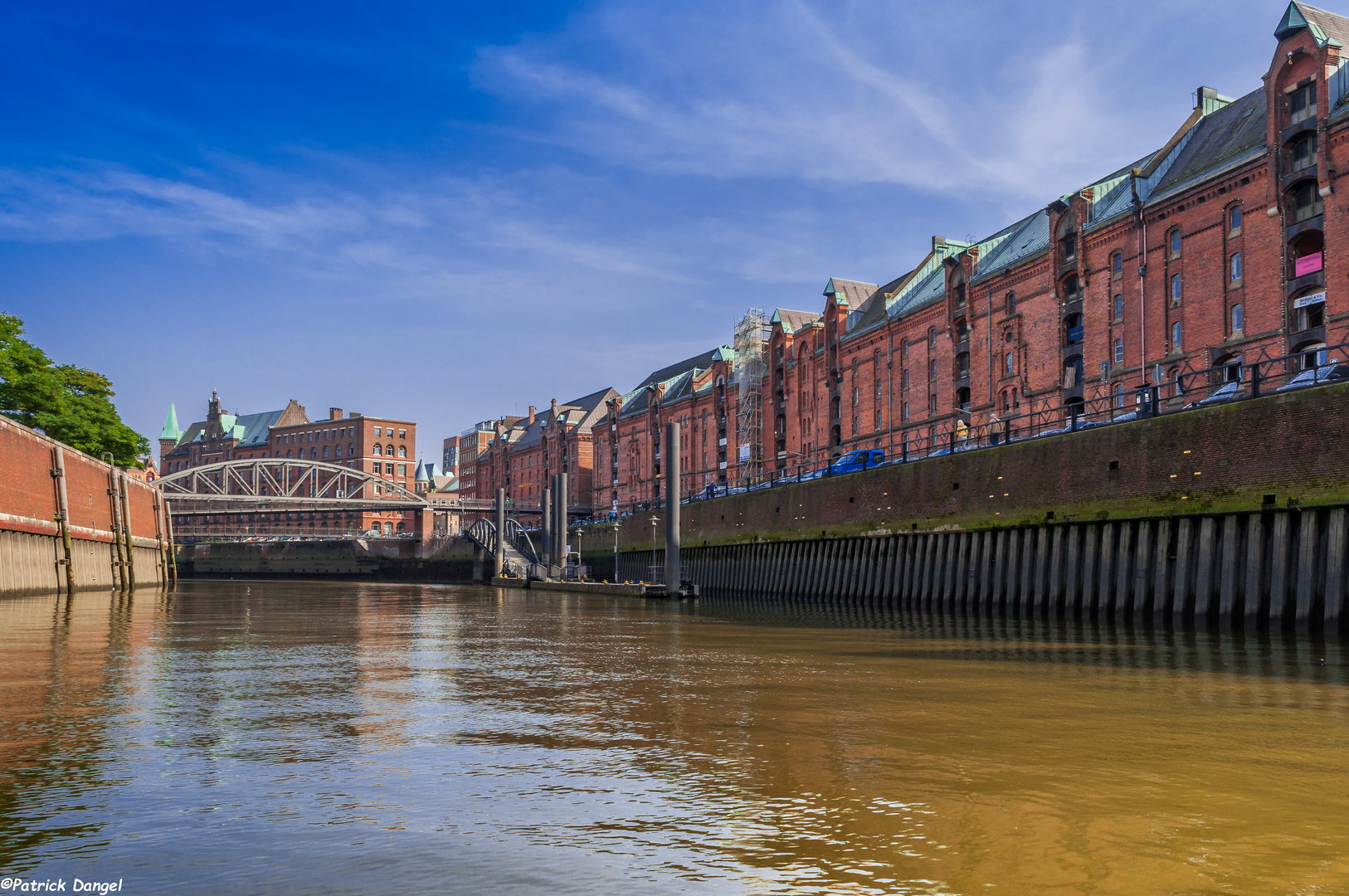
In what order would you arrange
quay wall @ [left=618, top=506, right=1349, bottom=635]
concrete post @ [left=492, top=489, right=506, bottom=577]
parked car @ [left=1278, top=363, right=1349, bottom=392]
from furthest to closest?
concrete post @ [left=492, top=489, right=506, bottom=577], parked car @ [left=1278, top=363, right=1349, bottom=392], quay wall @ [left=618, top=506, right=1349, bottom=635]

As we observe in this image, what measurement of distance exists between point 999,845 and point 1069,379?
55360mm

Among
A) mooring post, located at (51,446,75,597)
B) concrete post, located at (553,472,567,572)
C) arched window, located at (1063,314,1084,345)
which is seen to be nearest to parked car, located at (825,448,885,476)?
arched window, located at (1063,314,1084,345)

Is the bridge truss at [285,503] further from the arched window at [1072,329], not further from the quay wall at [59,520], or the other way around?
the arched window at [1072,329]

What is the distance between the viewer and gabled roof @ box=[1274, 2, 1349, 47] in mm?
45875

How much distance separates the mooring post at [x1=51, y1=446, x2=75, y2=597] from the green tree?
41.2ft

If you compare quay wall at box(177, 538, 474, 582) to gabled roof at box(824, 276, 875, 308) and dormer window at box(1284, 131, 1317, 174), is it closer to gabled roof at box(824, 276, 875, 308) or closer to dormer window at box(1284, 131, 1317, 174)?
gabled roof at box(824, 276, 875, 308)

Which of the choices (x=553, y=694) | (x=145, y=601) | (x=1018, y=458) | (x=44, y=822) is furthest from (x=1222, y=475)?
(x=145, y=601)

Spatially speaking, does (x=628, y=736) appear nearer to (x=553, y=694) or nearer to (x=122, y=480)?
(x=553, y=694)

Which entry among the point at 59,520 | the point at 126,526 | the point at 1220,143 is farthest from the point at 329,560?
the point at 1220,143

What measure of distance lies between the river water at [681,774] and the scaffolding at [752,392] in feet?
248

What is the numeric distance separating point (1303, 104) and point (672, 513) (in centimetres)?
3238

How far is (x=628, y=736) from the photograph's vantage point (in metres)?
11.0

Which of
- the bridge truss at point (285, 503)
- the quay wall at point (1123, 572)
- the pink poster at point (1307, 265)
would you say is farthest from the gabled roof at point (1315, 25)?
the bridge truss at point (285, 503)

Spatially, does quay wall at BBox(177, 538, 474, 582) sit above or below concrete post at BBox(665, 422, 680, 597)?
below
